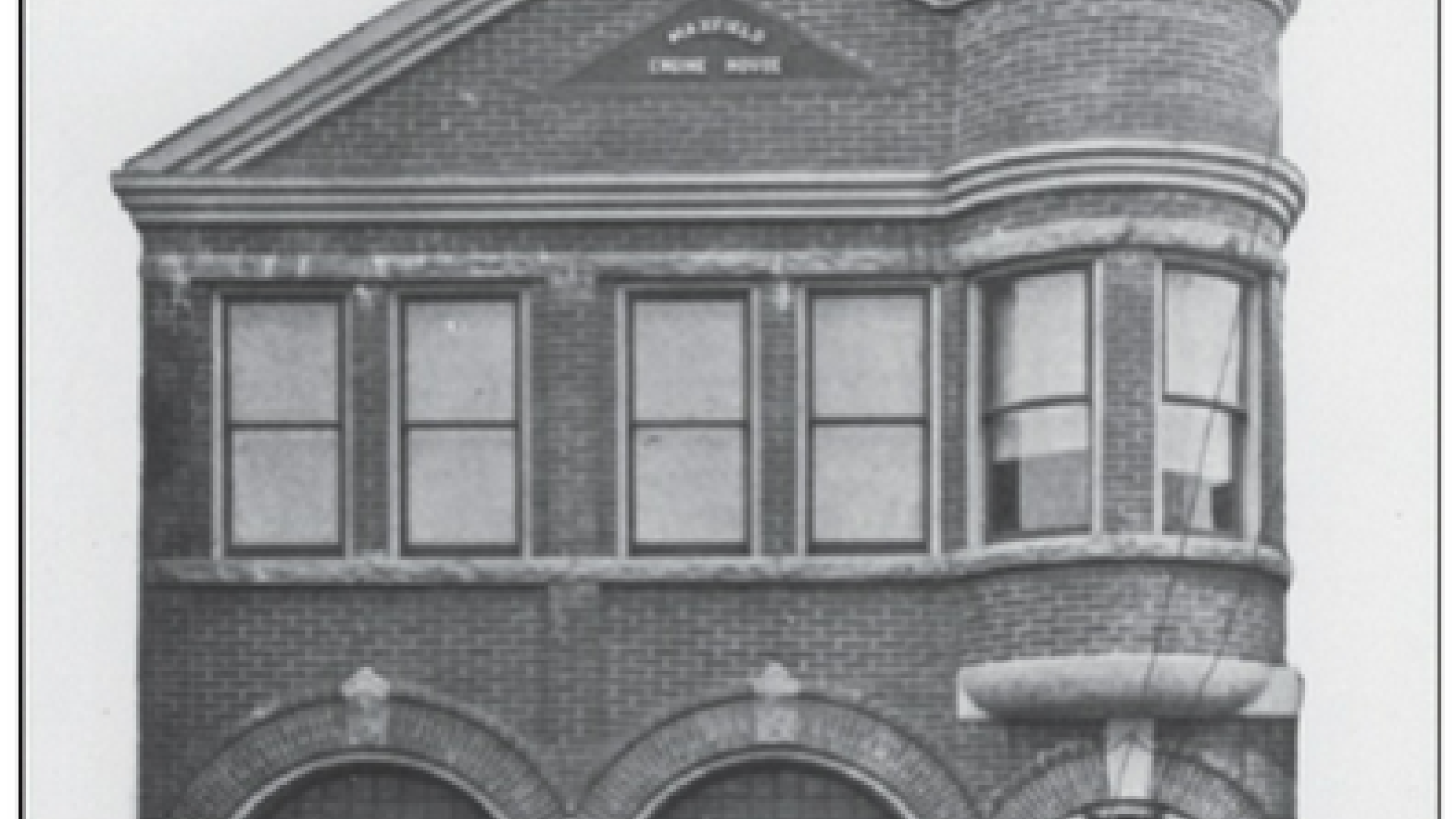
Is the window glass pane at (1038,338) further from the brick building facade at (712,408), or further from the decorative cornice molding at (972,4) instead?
the decorative cornice molding at (972,4)

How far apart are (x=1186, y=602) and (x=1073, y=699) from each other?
991 mm

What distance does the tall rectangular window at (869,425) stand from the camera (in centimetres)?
2220

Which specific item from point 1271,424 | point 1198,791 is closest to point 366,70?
point 1271,424

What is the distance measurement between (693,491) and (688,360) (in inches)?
35.3

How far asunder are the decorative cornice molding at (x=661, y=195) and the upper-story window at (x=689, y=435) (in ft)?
2.41

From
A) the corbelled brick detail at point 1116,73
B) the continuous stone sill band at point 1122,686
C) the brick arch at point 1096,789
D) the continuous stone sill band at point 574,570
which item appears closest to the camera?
the continuous stone sill band at point 1122,686

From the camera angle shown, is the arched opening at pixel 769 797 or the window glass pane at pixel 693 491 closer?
the arched opening at pixel 769 797

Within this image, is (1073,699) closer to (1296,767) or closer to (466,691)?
(1296,767)

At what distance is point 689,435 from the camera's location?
22.3 m

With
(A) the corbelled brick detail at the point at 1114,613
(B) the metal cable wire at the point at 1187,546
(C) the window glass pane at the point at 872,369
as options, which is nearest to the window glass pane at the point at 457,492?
(C) the window glass pane at the point at 872,369

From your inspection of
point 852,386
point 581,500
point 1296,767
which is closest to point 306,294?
A: point 581,500

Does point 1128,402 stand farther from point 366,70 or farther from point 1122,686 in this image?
point 366,70

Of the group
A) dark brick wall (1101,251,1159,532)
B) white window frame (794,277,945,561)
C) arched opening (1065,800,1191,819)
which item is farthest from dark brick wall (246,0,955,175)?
arched opening (1065,800,1191,819)

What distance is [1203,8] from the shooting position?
21.9m
